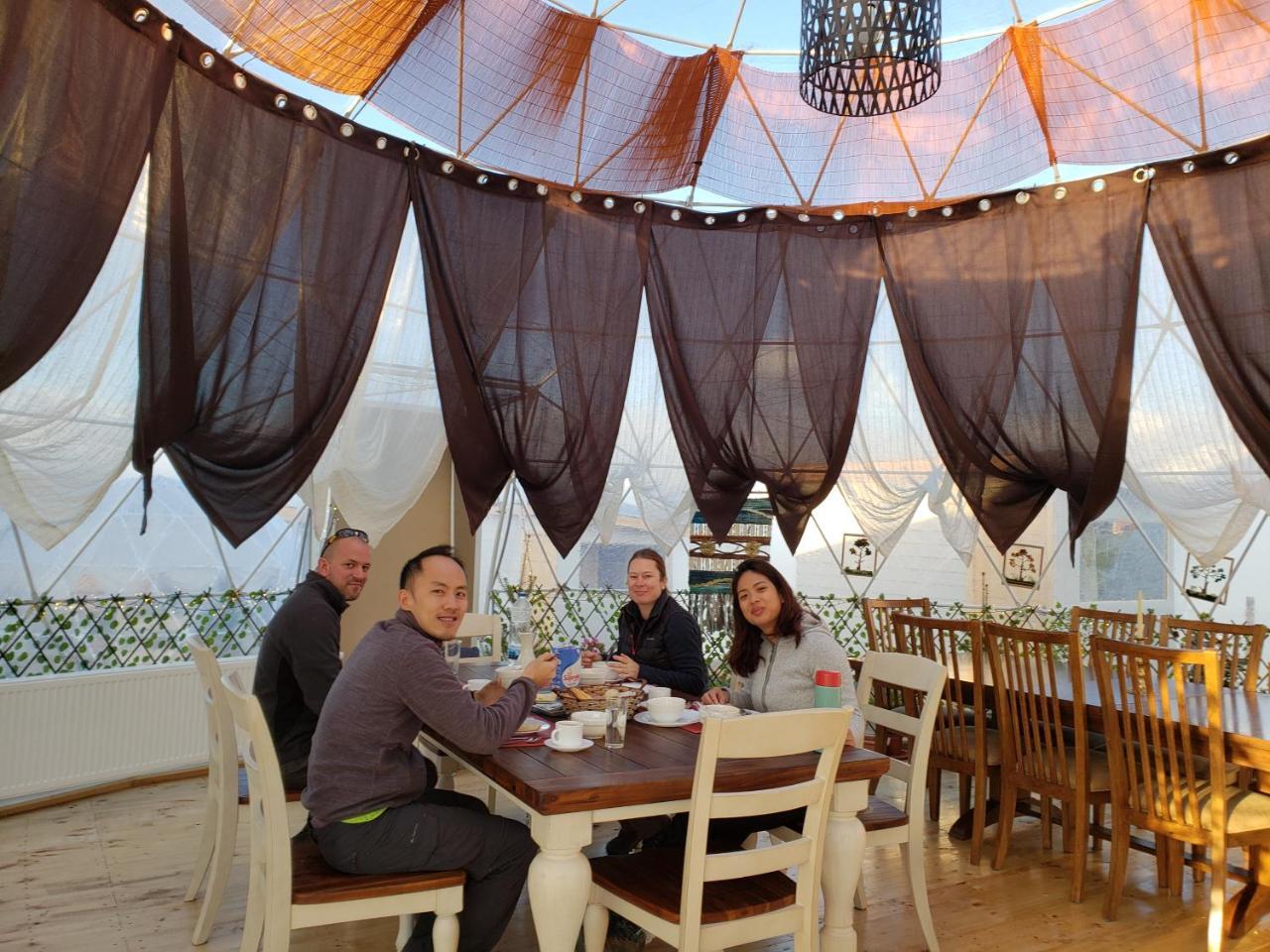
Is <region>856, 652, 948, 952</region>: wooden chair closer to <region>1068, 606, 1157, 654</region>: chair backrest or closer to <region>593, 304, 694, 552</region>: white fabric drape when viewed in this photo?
<region>1068, 606, 1157, 654</region>: chair backrest

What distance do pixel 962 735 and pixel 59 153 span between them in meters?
4.04

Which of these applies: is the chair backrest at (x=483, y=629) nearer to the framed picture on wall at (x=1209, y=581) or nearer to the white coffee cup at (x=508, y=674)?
the white coffee cup at (x=508, y=674)

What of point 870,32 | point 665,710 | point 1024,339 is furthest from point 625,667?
point 1024,339

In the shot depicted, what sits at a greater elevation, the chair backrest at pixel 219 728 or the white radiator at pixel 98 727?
the chair backrest at pixel 219 728

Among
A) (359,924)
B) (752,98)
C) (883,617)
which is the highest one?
(752,98)

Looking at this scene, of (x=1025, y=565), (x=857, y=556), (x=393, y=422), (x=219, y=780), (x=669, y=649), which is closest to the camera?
(x=219, y=780)

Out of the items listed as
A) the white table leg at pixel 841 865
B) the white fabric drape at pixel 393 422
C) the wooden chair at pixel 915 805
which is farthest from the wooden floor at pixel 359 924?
the white fabric drape at pixel 393 422

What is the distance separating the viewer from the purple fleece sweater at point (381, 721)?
226 cm

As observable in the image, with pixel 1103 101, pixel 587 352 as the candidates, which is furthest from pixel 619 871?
pixel 1103 101

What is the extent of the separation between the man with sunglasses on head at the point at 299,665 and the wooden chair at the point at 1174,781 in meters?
2.56

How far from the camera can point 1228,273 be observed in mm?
4680

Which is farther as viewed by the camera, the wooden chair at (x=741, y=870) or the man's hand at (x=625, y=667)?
the man's hand at (x=625, y=667)

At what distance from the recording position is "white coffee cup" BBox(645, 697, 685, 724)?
9.21ft

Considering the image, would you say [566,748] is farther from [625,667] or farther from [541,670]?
[625,667]
